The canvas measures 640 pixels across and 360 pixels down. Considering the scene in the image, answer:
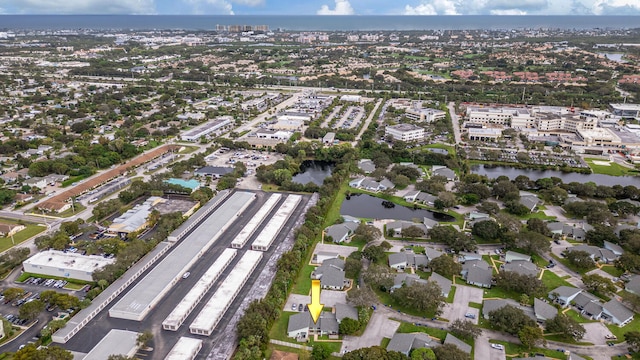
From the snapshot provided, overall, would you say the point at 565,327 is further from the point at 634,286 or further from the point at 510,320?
the point at 634,286

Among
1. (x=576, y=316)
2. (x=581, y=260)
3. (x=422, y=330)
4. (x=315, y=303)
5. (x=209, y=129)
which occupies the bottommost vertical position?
(x=576, y=316)

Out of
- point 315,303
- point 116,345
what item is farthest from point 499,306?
A: point 116,345

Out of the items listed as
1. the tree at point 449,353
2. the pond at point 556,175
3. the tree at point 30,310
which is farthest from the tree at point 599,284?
the tree at point 30,310

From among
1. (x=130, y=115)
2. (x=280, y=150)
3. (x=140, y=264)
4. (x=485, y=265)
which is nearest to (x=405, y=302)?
(x=485, y=265)

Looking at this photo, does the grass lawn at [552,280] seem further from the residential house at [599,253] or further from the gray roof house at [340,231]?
the gray roof house at [340,231]

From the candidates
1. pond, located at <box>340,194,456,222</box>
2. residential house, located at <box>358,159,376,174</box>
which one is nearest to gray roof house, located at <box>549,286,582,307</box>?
pond, located at <box>340,194,456,222</box>

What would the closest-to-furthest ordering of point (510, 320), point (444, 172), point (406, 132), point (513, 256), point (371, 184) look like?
point (510, 320)
point (513, 256)
point (371, 184)
point (444, 172)
point (406, 132)

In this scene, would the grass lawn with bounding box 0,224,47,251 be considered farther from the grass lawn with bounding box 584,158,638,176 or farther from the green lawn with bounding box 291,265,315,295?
the grass lawn with bounding box 584,158,638,176
